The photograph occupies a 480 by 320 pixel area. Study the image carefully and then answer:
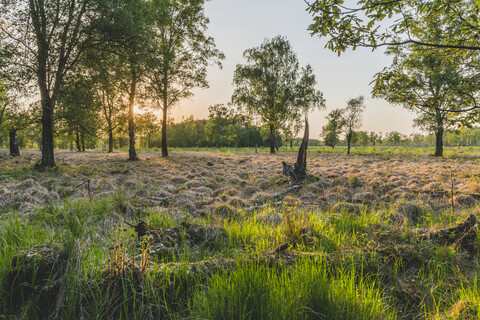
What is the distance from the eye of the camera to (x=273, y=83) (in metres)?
28.4

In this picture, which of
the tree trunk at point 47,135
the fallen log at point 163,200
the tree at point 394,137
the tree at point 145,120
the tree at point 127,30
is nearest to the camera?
the fallen log at point 163,200

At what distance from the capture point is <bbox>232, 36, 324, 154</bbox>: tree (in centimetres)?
2819

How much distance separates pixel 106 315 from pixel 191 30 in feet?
69.7

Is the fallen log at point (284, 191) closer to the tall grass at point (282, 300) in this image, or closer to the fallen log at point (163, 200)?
the fallen log at point (163, 200)

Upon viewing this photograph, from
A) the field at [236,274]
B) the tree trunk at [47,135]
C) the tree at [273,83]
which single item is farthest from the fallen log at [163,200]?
the tree at [273,83]

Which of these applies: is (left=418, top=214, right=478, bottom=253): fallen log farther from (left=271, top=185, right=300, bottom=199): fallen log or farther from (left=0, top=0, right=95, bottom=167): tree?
(left=0, top=0, right=95, bottom=167): tree

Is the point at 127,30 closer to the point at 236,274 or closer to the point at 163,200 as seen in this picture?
the point at 163,200

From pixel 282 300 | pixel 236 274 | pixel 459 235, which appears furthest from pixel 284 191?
pixel 282 300

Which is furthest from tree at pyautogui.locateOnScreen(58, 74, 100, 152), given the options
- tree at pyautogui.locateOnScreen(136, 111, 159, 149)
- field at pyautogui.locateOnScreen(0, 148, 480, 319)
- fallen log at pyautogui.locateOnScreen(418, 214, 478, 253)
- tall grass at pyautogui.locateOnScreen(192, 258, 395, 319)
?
fallen log at pyautogui.locateOnScreen(418, 214, 478, 253)

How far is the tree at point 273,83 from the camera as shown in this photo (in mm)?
28188

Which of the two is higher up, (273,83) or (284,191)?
(273,83)

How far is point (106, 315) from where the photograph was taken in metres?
1.69

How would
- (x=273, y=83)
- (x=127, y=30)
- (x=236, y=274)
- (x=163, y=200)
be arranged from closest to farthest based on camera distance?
(x=236, y=274) → (x=163, y=200) → (x=127, y=30) → (x=273, y=83)

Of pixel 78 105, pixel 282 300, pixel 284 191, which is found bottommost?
pixel 284 191
